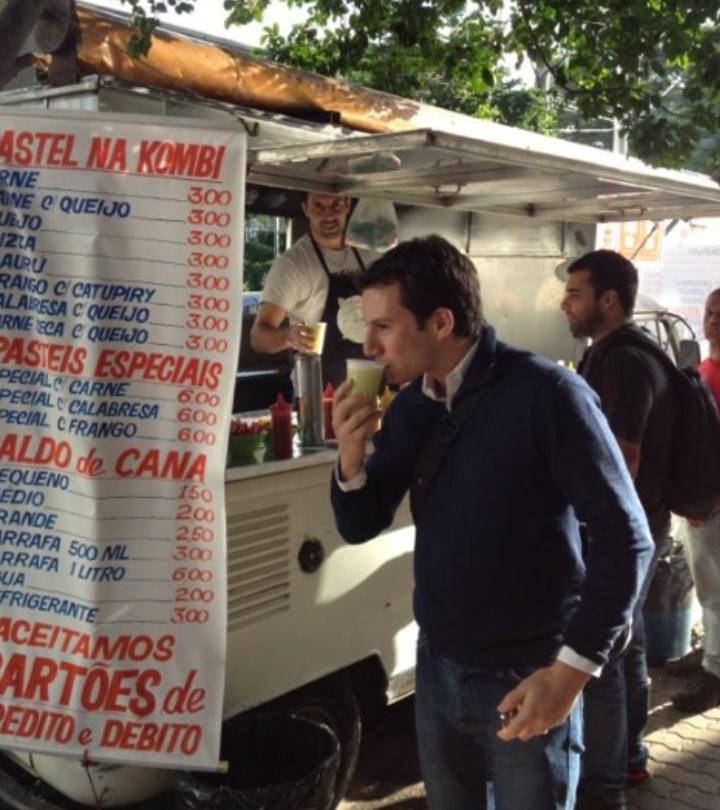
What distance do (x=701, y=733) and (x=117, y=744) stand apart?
3139mm

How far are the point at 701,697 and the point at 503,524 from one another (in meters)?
3.15

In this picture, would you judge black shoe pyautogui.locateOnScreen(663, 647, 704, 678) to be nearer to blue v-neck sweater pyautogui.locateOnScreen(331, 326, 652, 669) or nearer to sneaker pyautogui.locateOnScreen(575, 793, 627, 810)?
sneaker pyautogui.locateOnScreen(575, 793, 627, 810)

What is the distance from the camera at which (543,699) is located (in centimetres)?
190

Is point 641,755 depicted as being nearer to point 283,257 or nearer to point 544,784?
point 544,784

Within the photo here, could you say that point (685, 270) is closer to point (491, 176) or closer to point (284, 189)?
point (491, 176)

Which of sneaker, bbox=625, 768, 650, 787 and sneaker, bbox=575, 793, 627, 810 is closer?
sneaker, bbox=575, 793, 627, 810

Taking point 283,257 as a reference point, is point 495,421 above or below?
below

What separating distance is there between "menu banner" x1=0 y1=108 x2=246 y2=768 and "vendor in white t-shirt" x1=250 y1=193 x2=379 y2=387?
2.14 metres

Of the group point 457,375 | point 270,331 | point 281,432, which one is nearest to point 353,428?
point 457,375

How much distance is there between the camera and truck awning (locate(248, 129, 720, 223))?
3170mm

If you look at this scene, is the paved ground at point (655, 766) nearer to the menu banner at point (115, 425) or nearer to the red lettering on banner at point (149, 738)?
the red lettering on banner at point (149, 738)

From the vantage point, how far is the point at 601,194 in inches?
193

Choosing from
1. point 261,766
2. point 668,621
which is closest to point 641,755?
point 668,621

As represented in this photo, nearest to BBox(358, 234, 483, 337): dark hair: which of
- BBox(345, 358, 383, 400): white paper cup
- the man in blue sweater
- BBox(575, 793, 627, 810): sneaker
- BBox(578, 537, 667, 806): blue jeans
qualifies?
the man in blue sweater
